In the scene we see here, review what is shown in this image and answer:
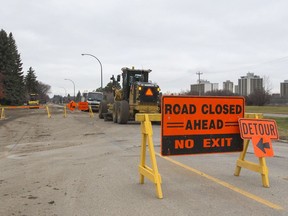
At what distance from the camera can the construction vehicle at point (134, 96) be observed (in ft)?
73.4

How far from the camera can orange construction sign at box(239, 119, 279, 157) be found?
6844 mm

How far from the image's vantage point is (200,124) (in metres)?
6.77

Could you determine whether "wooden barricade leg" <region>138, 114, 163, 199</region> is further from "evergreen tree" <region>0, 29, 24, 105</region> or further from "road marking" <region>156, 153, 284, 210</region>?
"evergreen tree" <region>0, 29, 24, 105</region>

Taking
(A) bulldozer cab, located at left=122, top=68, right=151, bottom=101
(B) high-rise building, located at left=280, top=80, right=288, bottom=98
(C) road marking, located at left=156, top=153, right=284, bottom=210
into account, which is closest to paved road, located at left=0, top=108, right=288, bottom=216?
(C) road marking, located at left=156, top=153, right=284, bottom=210

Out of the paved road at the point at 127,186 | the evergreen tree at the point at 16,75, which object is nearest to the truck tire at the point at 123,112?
the paved road at the point at 127,186

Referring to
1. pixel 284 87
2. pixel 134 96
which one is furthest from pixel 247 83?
pixel 134 96

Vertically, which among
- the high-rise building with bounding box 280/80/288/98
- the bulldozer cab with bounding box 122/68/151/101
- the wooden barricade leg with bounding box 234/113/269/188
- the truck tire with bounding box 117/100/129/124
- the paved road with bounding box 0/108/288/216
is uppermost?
the high-rise building with bounding box 280/80/288/98

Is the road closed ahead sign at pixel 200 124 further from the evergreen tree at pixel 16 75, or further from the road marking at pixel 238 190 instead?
the evergreen tree at pixel 16 75

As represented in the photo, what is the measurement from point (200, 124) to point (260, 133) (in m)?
1.21

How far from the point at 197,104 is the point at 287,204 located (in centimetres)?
227

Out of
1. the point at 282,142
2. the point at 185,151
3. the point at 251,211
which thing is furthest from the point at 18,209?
the point at 282,142

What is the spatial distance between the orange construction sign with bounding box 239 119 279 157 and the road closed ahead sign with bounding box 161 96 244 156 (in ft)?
0.69

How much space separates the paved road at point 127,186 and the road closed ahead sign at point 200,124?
70 cm

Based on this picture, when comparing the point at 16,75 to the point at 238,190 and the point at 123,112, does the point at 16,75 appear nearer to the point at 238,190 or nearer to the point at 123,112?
the point at 123,112
